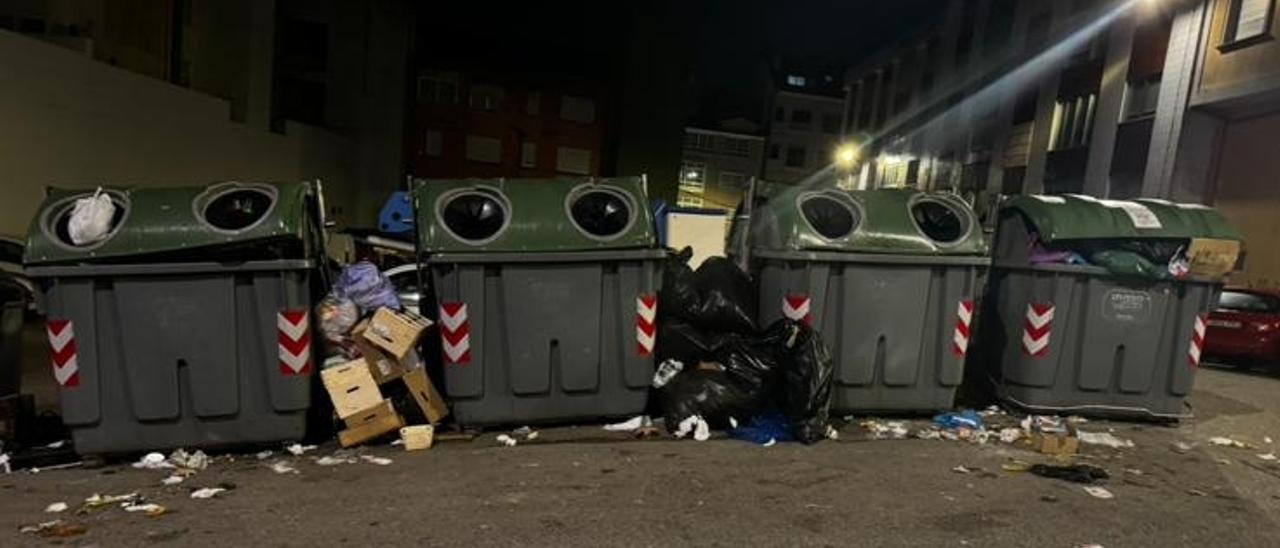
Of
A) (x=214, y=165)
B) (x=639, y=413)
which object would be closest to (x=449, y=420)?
(x=639, y=413)

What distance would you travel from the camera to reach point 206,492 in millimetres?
3877

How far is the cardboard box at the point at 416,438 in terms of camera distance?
4.65 meters

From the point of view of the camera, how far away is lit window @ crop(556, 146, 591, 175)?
27.3 m

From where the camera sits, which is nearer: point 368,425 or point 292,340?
point 292,340

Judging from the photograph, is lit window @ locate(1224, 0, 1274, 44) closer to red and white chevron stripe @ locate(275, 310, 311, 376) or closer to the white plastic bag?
red and white chevron stripe @ locate(275, 310, 311, 376)

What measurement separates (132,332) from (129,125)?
1112 centimetres

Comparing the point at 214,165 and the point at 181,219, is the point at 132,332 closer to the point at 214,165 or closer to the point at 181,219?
the point at 181,219

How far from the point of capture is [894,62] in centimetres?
3925

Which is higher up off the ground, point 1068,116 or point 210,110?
point 1068,116

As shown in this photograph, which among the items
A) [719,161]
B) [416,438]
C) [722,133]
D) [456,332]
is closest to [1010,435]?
[456,332]

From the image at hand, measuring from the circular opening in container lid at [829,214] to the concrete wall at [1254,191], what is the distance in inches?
453

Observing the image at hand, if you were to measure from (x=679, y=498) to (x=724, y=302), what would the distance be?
6.38ft

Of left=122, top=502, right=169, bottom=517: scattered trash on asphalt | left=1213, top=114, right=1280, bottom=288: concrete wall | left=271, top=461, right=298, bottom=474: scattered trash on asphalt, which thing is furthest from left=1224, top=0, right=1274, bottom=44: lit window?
left=122, top=502, right=169, bottom=517: scattered trash on asphalt

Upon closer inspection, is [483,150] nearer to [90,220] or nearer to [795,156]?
[90,220]
